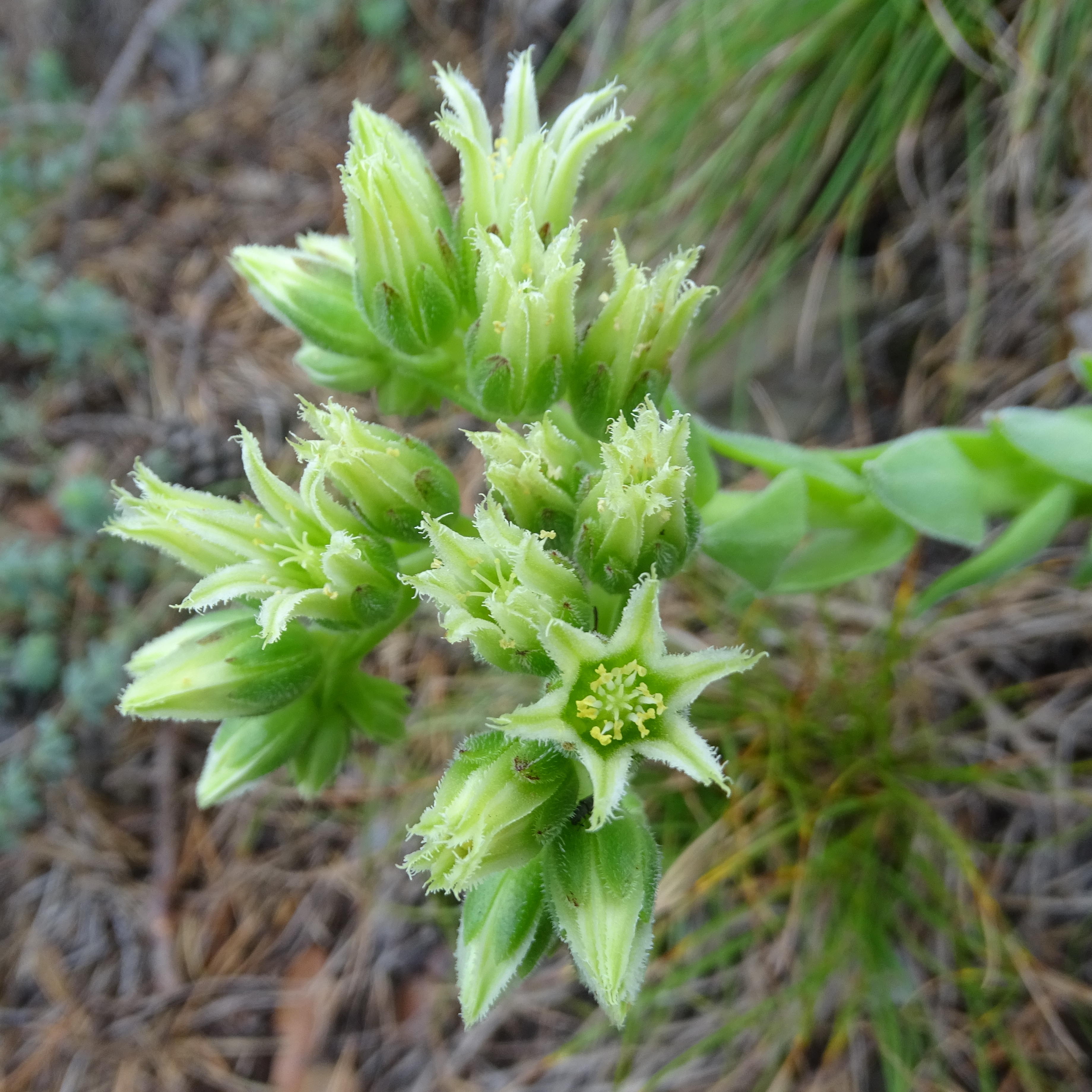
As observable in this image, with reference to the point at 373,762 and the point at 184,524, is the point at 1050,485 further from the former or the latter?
the point at 373,762

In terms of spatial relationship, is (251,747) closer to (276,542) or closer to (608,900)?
(276,542)

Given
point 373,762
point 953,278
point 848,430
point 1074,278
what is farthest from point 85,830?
point 1074,278

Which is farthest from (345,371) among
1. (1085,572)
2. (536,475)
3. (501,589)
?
(1085,572)

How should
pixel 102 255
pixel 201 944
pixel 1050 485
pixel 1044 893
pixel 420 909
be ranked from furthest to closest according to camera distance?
1. pixel 102 255
2. pixel 201 944
3. pixel 420 909
4. pixel 1044 893
5. pixel 1050 485

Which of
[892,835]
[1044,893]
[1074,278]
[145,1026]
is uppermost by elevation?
[1074,278]

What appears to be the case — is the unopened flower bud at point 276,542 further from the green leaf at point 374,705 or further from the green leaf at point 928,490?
the green leaf at point 928,490

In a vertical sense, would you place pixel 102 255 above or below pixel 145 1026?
above
